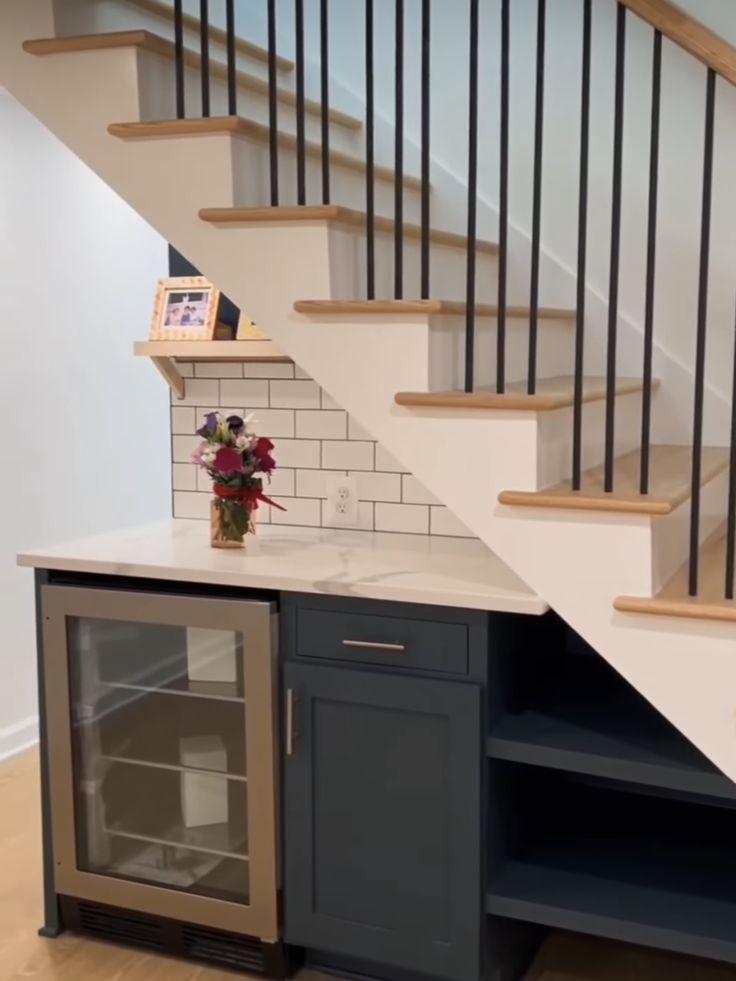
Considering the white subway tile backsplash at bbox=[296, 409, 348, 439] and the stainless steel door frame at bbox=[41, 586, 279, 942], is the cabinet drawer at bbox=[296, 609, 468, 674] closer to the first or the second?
the stainless steel door frame at bbox=[41, 586, 279, 942]

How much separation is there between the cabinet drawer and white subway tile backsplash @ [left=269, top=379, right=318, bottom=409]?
0.78 metres

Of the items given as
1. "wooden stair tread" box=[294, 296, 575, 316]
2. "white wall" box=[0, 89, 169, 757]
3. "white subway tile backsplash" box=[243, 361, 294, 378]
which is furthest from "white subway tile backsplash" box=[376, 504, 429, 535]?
"white wall" box=[0, 89, 169, 757]

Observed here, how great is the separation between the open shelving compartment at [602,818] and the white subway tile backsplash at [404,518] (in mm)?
480

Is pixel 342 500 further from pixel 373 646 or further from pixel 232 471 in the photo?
pixel 373 646

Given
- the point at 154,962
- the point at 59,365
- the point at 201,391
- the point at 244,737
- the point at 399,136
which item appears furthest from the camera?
the point at 59,365

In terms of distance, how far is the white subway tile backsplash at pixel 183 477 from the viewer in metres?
3.34

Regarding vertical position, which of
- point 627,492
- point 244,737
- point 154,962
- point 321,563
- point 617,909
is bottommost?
point 154,962

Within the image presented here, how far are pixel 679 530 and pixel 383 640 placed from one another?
0.66 m

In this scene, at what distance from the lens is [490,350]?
256cm

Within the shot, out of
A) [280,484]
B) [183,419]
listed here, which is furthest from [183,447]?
[280,484]

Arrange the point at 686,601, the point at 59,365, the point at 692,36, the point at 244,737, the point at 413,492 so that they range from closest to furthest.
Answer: the point at 692,36 → the point at 686,601 → the point at 244,737 → the point at 413,492 → the point at 59,365

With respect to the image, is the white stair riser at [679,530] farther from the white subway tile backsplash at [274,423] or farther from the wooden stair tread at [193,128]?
the white subway tile backsplash at [274,423]

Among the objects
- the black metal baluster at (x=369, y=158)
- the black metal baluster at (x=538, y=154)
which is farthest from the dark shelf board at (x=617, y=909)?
the black metal baluster at (x=369, y=158)

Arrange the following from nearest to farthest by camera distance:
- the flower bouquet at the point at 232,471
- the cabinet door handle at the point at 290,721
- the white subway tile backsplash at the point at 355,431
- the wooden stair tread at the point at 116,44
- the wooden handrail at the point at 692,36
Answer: the wooden handrail at the point at 692,36 → the wooden stair tread at the point at 116,44 → the cabinet door handle at the point at 290,721 → the flower bouquet at the point at 232,471 → the white subway tile backsplash at the point at 355,431
